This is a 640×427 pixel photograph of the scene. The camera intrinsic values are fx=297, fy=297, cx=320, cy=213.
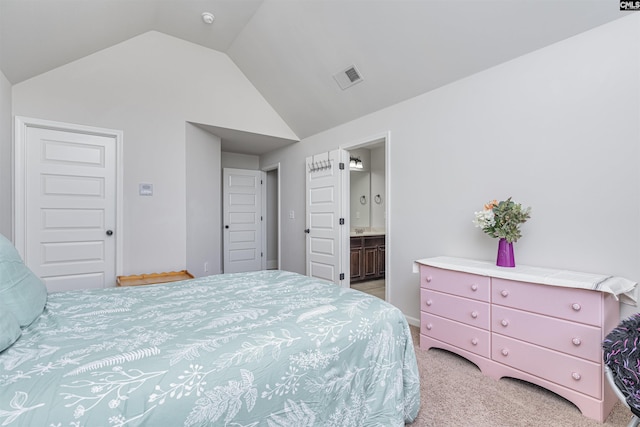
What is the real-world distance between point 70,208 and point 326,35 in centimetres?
336

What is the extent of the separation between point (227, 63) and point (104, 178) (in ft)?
7.34

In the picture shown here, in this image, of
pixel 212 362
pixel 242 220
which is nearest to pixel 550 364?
pixel 212 362

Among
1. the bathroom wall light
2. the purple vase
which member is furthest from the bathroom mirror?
the purple vase

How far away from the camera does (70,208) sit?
3.31m

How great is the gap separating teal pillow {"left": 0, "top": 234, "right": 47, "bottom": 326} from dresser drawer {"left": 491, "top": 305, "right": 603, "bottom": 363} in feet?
8.65

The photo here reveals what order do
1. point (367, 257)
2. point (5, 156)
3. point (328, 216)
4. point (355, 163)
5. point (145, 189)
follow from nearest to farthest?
point (5, 156)
point (145, 189)
point (328, 216)
point (367, 257)
point (355, 163)

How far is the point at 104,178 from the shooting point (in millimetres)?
3473

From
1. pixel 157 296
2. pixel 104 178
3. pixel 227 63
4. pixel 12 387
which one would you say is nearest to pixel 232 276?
pixel 157 296

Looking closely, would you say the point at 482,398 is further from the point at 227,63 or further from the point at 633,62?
the point at 227,63

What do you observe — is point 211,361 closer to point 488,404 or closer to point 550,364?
point 488,404

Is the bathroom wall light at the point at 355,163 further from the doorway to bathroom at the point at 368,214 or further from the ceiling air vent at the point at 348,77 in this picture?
the ceiling air vent at the point at 348,77

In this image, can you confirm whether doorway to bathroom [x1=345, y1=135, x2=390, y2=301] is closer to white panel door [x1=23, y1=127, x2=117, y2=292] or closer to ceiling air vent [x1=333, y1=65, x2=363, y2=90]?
ceiling air vent [x1=333, y1=65, x2=363, y2=90]

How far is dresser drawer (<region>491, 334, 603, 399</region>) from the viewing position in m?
1.73

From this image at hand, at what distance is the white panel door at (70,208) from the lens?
314cm
